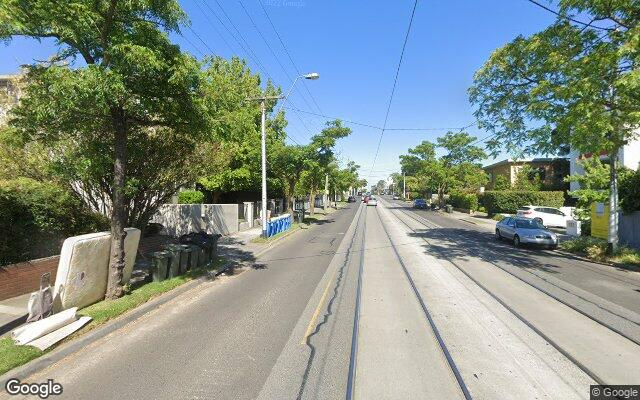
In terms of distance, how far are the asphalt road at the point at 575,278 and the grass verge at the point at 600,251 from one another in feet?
2.28

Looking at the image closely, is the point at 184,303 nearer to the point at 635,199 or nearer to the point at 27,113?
the point at 27,113

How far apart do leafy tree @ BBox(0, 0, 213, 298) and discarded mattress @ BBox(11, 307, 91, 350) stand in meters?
1.71

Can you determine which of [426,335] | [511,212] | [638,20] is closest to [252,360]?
[426,335]

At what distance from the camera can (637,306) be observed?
26.1ft

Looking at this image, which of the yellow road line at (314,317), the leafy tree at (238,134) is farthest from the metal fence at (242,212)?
the yellow road line at (314,317)

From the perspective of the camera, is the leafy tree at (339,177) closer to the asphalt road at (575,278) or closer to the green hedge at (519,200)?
the green hedge at (519,200)

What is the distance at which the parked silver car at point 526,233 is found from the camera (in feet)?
53.9

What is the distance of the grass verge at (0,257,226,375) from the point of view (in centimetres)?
526

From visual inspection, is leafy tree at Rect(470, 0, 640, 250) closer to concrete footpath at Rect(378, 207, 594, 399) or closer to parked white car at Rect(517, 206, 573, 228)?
concrete footpath at Rect(378, 207, 594, 399)

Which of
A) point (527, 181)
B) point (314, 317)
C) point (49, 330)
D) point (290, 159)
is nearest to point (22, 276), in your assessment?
point (49, 330)

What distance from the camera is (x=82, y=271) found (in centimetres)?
764

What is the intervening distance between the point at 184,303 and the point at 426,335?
5.35 metres

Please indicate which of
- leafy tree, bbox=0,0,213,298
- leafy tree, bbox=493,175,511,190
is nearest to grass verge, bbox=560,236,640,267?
leafy tree, bbox=0,0,213,298

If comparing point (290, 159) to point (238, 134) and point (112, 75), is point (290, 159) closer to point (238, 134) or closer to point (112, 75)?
point (238, 134)
